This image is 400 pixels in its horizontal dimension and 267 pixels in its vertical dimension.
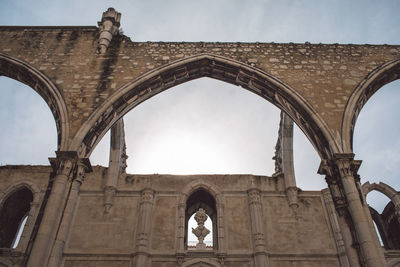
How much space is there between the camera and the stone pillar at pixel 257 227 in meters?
10.9

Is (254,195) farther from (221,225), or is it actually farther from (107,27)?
(107,27)

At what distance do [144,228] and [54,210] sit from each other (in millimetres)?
5685

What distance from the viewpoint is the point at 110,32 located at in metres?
9.21

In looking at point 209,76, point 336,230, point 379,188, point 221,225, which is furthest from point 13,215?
point 379,188

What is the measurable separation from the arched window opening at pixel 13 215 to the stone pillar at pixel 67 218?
23.9 ft

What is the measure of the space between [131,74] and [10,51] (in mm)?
3158

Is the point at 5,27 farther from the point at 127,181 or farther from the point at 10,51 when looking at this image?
the point at 127,181

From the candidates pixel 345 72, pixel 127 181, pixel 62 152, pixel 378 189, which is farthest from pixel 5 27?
pixel 378 189

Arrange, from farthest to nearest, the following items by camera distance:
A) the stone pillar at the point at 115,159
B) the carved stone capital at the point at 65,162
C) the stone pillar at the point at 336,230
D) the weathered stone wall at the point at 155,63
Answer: the stone pillar at the point at 115,159 < the stone pillar at the point at 336,230 < the weathered stone wall at the point at 155,63 < the carved stone capital at the point at 65,162

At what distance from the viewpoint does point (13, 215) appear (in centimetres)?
1320

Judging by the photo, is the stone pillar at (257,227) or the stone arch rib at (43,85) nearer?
the stone arch rib at (43,85)

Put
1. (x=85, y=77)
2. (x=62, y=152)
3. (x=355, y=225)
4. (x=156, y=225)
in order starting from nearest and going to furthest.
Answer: (x=355, y=225), (x=62, y=152), (x=85, y=77), (x=156, y=225)

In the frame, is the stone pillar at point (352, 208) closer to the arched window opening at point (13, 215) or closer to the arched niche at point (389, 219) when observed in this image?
the arched niche at point (389, 219)

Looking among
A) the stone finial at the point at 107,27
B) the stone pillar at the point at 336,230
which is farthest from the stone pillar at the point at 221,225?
the stone finial at the point at 107,27
